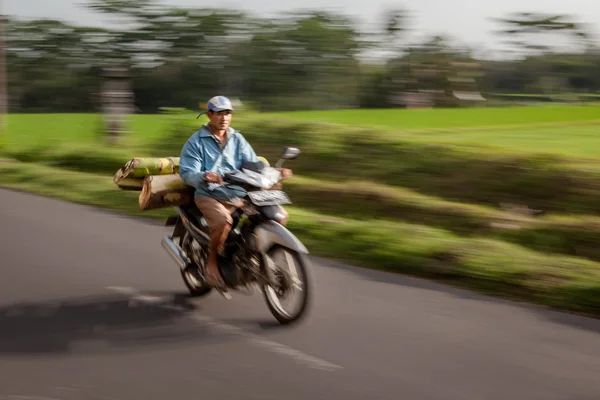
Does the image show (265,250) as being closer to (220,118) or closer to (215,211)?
(215,211)

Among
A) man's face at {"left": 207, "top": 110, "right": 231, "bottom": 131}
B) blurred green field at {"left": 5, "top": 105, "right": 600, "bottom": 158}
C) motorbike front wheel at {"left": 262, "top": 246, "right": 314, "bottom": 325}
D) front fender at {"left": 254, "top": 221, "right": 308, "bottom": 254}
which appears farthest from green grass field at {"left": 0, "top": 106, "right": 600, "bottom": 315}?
man's face at {"left": 207, "top": 110, "right": 231, "bottom": 131}

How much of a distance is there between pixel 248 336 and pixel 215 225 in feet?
3.22

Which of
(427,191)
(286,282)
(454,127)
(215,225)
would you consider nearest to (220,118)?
(215,225)

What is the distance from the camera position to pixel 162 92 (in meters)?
45.3

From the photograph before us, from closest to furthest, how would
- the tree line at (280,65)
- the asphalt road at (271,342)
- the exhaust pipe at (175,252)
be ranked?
the asphalt road at (271,342) → the exhaust pipe at (175,252) → the tree line at (280,65)

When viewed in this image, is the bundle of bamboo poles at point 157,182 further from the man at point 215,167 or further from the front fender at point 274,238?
the front fender at point 274,238

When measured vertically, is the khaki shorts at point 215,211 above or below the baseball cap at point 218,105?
below

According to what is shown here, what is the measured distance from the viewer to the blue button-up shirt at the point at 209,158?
6.73m

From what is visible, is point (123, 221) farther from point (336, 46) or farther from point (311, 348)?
point (336, 46)

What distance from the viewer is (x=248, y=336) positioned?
244 inches

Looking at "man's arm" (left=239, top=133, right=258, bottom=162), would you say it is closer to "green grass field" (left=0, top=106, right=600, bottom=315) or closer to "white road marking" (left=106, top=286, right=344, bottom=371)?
"white road marking" (left=106, top=286, right=344, bottom=371)

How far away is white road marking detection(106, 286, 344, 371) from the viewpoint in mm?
5512

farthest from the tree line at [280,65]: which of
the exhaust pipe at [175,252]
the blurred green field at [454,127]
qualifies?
the exhaust pipe at [175,252]

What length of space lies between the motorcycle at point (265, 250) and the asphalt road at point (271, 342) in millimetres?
252
